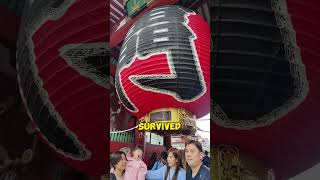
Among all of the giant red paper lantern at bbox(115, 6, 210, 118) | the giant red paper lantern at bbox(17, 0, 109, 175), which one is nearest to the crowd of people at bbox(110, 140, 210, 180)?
the giant red paper lantern at bbox(115, 6, 210, 118)

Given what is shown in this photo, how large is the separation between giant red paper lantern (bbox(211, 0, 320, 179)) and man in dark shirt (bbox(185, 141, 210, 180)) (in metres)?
0.39

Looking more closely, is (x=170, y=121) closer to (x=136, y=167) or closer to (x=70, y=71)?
(x=136, y=167)

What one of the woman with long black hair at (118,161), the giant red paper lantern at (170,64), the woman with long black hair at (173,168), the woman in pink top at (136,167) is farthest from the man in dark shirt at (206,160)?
the woman with long black hair at (118,161)

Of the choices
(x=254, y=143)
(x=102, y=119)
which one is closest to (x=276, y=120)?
(x=254, y=143)

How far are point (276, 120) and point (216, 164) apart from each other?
28.5 inches

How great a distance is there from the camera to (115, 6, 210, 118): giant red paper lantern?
4379mm

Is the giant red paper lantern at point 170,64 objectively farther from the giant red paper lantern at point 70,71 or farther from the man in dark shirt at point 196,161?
the giant red paper lantern at point 70,71

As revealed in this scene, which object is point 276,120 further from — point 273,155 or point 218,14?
point 218,14

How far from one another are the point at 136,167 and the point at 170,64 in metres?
0.99

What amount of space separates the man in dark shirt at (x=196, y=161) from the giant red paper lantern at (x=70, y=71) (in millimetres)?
1124

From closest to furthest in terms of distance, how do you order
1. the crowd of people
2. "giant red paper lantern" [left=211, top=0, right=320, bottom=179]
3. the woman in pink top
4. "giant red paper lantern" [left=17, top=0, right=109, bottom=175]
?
"giant red paper lantern" [left=211, top=0, right=320, bottom=179] → the crowd of people → the woman in pink top → "giant red paper lantern" [left=17, top=0, right=109, bottom=175]

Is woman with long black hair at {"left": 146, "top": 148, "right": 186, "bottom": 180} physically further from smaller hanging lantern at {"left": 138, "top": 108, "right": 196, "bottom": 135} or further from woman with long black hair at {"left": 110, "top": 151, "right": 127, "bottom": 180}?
woman with long black hair at {"left": 110, "top": 151, "right": 127, "bottom": 180}

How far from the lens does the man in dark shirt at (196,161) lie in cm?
439

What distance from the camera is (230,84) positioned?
14.7 ft
